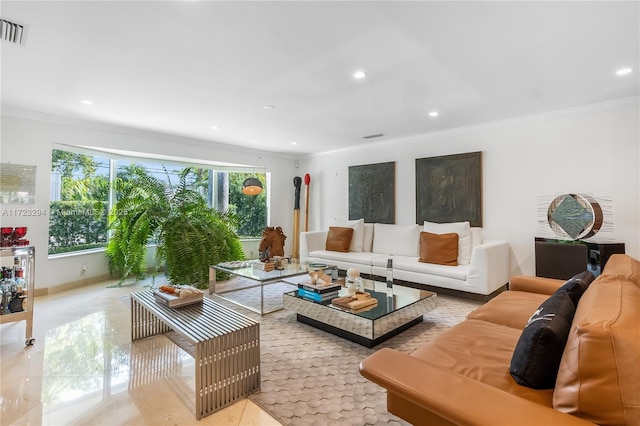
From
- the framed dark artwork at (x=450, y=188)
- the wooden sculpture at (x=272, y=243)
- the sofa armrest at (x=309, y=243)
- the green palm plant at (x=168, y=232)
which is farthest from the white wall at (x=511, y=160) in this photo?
the wooden sculpture at (x=272, y=243)

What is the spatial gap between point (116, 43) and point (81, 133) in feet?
8.54

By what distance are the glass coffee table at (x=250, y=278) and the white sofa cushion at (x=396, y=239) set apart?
54.6 inches

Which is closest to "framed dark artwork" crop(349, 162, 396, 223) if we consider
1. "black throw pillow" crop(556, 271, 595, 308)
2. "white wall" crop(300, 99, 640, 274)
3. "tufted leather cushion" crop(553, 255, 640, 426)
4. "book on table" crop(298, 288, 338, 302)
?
"white wall" crop(300, 99, 640, 274)

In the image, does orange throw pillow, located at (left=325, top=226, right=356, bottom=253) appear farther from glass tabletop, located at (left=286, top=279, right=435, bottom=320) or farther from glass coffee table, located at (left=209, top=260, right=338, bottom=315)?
glass tabletop, located at (left=286, top=279, right=435, bottom=320)

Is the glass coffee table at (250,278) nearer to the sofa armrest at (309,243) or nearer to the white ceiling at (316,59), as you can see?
the sofa armrest at (309,243)

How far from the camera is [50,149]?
12.9 ft

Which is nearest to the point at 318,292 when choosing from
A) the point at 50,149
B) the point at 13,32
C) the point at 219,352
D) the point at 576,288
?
the point at 219,352

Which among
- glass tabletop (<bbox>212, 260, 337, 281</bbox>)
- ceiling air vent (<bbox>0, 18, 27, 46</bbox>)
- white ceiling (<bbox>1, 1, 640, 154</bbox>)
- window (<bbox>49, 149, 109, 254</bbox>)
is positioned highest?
white ceiling (<bbox>1, 1, 640, 154</bbox>)

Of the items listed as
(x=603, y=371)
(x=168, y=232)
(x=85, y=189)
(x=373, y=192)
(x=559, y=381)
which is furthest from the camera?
(x=373, y=192)

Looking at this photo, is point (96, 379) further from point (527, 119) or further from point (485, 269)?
point (527, 119)

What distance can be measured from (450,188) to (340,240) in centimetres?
186

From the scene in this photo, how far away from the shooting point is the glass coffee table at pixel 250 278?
10.9ft

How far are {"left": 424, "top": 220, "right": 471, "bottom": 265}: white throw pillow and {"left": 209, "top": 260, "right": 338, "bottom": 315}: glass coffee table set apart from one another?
164 cm

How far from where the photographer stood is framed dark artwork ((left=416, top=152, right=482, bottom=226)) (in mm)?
4328
